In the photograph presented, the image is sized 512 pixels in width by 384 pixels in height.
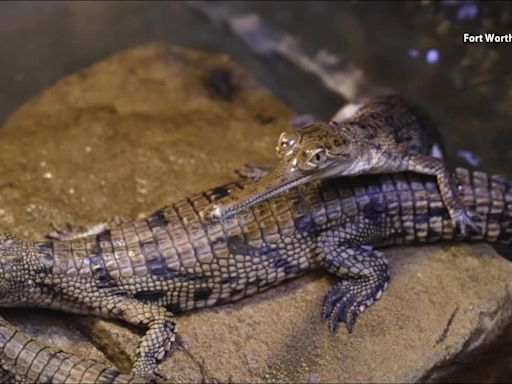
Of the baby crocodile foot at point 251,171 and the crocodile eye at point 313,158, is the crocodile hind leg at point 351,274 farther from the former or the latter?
the baby crocodile foot at point 251,171

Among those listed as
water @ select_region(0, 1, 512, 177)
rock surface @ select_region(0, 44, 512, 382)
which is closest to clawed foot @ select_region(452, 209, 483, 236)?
rock surface @ select_region(0, 44, 512, 382)

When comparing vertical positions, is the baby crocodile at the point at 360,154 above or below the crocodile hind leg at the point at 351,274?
above

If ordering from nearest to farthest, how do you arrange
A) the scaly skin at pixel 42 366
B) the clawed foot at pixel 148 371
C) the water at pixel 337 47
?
the scaly skin at pixel 42 366 → the clawed foot at pixel 148 371 → the water at pixel 337 47

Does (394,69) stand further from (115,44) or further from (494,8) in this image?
(115,44)

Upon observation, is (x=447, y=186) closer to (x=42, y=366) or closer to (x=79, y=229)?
(x=79, y=229)

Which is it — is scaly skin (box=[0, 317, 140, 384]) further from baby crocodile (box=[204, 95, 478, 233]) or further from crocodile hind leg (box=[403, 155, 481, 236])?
crocodile hind leg (box=[403, 155, 481, 236])

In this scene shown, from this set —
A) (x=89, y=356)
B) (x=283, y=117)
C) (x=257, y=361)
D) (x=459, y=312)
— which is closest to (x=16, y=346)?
(x=89, y=356)

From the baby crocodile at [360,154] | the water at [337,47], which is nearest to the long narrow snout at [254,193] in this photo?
the baby crocodile at [360,154]
